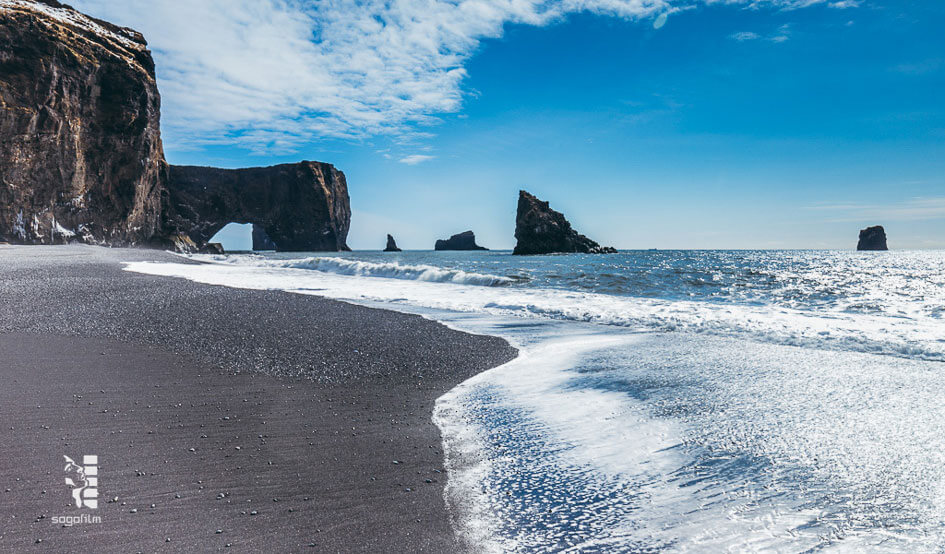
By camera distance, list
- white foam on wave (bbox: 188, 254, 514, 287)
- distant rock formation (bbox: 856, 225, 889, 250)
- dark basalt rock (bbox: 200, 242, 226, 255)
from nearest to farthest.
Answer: white foam on wave (bbox: 188, 254, 514, 287) → dark basalt rock (bbox: 200, 242, 226, 255) → distant rock formation (bbox: 856, 225, 889, 250)

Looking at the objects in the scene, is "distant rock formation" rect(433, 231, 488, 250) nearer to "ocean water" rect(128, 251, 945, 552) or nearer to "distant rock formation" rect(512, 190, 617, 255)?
"distant rock formation" rect(512, 190, 617, 255)

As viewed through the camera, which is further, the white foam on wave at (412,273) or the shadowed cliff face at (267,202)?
the shadowed cliff face at (267,202)

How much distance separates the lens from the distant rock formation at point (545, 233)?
248ft

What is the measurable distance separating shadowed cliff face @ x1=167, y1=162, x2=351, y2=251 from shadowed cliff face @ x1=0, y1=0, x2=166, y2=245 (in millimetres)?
23685

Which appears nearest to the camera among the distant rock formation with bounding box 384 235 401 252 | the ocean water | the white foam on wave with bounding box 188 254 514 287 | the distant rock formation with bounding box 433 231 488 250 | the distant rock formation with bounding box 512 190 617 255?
the ocean water

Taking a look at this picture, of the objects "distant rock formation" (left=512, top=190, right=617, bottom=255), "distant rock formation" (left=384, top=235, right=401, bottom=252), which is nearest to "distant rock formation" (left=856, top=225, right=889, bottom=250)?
"distant rock formation" (left=512, top=190, right=617, bottom=255)

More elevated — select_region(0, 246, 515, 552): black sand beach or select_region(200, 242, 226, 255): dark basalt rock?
select_region(200, 242, 226, 255): dark basalt rock

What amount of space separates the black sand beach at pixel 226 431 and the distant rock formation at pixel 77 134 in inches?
1597

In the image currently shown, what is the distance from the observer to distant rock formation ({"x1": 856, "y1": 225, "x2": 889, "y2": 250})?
108312 mm

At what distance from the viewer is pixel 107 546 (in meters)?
1.82

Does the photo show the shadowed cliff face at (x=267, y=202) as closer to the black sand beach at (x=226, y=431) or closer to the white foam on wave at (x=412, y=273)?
the white foam on wave at (x=412, y=273)

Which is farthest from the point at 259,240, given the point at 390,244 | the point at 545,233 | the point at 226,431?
the point at 226,431

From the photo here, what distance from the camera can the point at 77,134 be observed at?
39.3m

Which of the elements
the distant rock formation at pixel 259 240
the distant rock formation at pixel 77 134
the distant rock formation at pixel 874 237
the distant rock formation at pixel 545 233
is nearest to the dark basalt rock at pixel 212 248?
the distant rock formation at pixel 77 134
